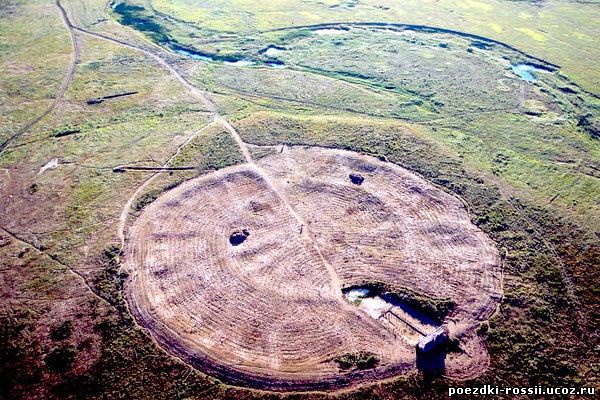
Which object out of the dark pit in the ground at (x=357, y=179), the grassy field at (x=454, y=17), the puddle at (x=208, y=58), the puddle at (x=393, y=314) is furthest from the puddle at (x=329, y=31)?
the puddle at (x=393, y=314)

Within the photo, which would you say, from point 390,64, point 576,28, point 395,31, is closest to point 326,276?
point 390,64

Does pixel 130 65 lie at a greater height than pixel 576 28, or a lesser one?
lesser

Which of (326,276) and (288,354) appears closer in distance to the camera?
(288,354)

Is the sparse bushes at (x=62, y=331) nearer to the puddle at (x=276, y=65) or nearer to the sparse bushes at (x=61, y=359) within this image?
the sparse bushes at (x=61, y=359)

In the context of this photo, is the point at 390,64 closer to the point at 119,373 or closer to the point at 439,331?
the point at 439,331

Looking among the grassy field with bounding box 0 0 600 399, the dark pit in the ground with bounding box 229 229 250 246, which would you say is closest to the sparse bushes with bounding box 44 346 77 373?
the grassy field with bounding box 0 0 600 399

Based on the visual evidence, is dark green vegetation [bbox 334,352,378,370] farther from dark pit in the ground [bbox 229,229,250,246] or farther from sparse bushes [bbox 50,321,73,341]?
sparse bushes [bbox 50,321,73,341]
